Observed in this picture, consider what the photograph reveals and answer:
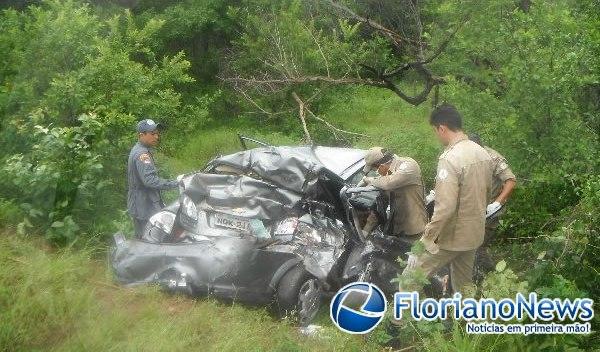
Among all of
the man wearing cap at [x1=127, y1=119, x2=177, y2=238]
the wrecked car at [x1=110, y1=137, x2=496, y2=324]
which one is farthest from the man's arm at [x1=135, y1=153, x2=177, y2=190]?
the wrecked car at [x1=110, y1=137, x2=496, y2=324]

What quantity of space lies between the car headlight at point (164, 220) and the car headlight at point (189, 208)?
16 cm

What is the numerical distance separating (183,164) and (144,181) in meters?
5.97

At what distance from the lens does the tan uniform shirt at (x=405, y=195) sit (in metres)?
5.17

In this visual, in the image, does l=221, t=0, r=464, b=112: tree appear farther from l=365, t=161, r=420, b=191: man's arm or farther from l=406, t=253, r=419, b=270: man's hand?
l=406, t=253, r=419, b=270: man's hand

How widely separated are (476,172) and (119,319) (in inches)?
108

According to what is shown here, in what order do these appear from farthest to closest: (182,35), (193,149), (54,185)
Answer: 1. (182,35)
2. (193,149)
3. (54,185)

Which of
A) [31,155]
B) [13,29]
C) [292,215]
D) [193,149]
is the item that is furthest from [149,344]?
[193,149]

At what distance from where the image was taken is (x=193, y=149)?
12.9 meters

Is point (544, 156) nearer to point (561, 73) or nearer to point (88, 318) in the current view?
point (561, 73)

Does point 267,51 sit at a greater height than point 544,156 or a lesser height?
lesser

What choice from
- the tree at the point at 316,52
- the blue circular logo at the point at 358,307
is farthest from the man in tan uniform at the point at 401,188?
the tree at the point at 316,52

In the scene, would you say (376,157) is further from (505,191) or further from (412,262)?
(412,262)

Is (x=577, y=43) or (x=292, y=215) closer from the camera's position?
(x=292, y=215)

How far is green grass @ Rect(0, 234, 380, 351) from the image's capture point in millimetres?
4195
